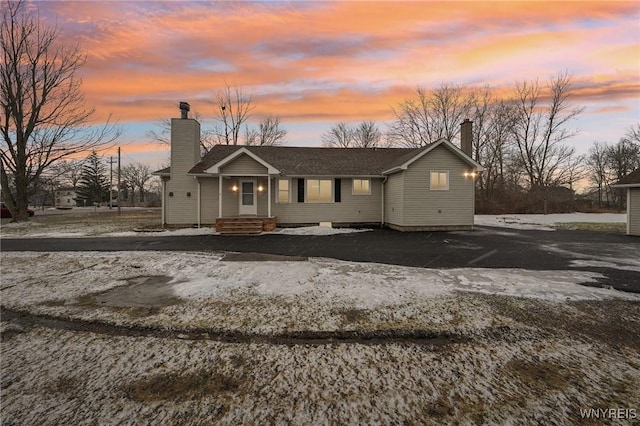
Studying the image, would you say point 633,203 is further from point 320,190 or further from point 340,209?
point 320,190

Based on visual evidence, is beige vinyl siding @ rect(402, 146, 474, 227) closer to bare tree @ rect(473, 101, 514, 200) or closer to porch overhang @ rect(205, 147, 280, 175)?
porch overhang @ rect(205, 147, 280, 175)

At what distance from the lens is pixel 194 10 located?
10609mm

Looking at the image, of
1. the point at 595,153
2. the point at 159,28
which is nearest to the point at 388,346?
the point at 159,28

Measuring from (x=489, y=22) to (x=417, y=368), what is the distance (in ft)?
43.5

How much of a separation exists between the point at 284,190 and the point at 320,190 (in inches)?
82.1

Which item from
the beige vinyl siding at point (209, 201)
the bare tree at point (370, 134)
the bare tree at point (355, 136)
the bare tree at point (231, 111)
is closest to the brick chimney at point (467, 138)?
the beige vinyl siding at point (209, 201)

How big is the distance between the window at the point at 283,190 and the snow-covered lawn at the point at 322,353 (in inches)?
421

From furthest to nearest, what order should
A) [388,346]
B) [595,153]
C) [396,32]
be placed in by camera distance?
[595,153], [396,32], [388,346]

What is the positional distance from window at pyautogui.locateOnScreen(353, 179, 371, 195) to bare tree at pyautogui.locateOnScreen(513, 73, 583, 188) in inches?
977

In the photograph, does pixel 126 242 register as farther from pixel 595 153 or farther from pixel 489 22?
pixel 595 153

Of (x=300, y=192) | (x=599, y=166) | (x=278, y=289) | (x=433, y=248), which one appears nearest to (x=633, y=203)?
(x=433, y=248)

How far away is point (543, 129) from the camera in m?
32.6

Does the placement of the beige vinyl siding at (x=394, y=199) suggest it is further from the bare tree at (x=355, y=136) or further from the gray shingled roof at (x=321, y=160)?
the bare tree at (x=355, y=136)

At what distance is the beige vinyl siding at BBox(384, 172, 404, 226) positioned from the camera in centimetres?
1513
